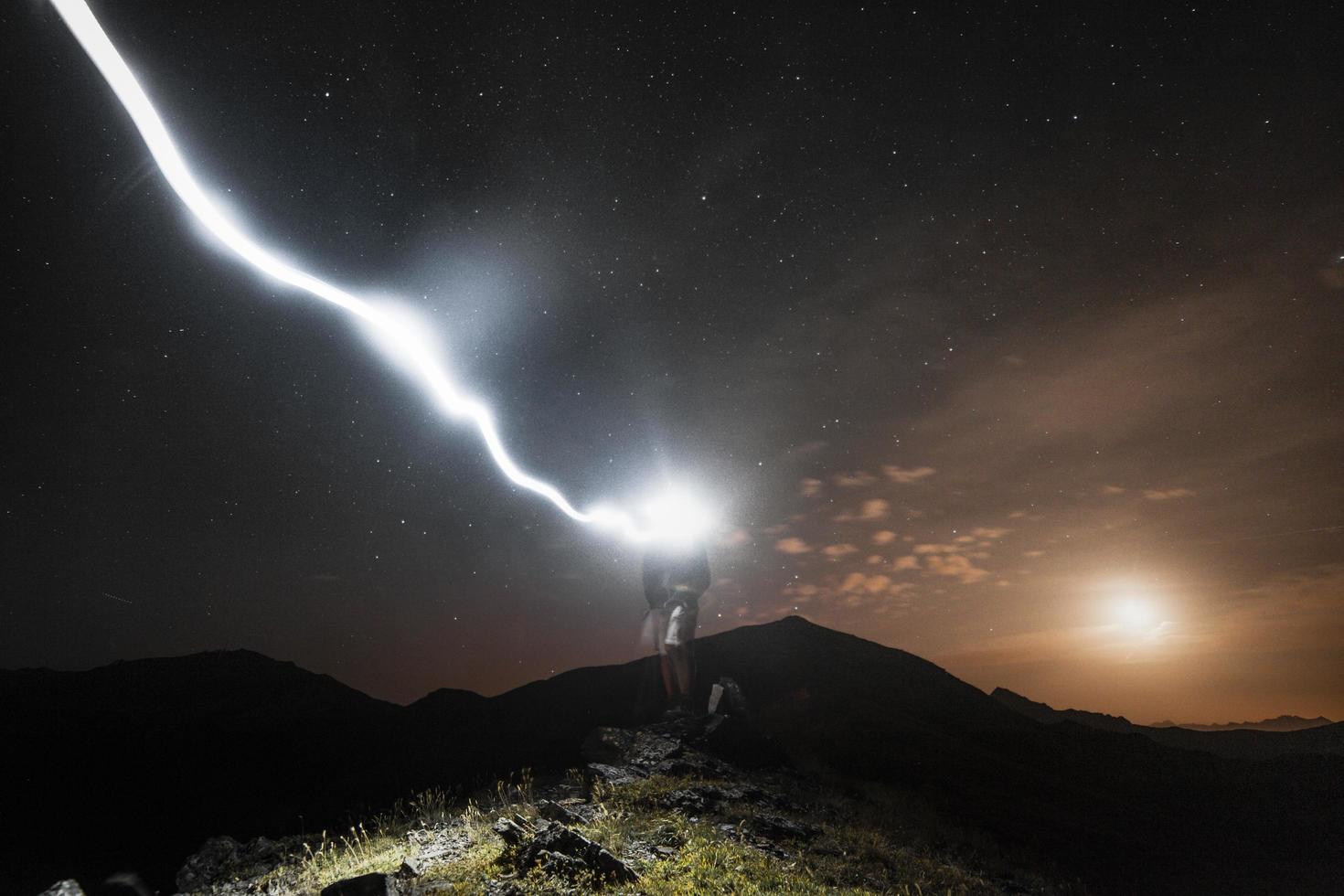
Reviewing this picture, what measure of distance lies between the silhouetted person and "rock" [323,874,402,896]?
14272 millimetres

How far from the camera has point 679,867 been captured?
7184mm

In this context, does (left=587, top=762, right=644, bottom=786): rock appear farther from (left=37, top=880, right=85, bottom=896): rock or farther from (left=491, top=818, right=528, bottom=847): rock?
(left=37, top=880, right=85, bottom=896): rock

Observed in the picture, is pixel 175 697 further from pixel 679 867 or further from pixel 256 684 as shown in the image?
pixel 679 867

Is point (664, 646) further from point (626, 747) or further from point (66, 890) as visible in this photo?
point (66, 890)

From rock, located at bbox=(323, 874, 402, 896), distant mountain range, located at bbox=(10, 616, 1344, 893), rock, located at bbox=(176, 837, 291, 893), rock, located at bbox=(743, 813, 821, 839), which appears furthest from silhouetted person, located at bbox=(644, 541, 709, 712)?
rock, located at bbox=(323, 874, 402, 896)

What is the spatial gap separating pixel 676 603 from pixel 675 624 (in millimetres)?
686

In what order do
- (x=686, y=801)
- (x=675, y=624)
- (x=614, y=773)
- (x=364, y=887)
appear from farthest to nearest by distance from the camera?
(x=675, y=624) < (x=614, y=773) < (x=686, y=801) < (x=364, y=887)

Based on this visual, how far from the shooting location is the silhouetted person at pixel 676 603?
19719mm

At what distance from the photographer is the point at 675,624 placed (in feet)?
65.1

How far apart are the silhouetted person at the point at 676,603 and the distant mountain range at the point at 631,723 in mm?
4230

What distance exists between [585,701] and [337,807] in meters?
11.1

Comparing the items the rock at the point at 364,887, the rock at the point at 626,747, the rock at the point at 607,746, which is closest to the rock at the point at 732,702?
the rock at the point at 626,747

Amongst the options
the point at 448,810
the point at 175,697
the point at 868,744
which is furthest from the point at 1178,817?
the point at 175,697

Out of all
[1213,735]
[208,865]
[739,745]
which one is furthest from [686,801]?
[1213,735]
